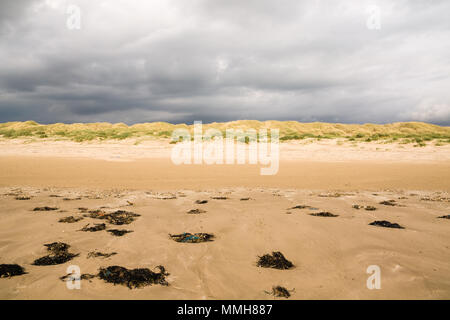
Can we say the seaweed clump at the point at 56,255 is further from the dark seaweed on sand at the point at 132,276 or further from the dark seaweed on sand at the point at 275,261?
the dark seaweed on sand at the point at 275,261

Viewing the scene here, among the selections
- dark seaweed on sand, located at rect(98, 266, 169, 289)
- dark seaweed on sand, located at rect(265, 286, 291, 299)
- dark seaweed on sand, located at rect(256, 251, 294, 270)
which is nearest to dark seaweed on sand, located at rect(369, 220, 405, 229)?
dark seaweed on sand, located at rect(256, 251, 294, 270)

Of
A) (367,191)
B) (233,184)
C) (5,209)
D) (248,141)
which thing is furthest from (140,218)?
(248,141)

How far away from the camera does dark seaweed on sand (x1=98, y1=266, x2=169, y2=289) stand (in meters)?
2.74

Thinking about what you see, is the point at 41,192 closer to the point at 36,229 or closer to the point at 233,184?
the point at 36,229

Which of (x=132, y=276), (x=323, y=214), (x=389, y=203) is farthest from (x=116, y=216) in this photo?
(x=389, y=203)

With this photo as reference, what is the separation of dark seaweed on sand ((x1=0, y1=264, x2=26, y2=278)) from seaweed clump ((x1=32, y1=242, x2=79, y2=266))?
→ 0.59ft

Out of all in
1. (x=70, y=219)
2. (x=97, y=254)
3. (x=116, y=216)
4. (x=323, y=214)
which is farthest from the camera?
(x=323, y=214)

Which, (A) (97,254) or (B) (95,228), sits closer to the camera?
(A) (97,254)

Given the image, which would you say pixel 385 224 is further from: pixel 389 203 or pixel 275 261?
pixel 275 261

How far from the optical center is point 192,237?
13.3 feet

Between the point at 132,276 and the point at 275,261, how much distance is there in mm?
1638

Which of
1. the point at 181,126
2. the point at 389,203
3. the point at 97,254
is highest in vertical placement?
the point at 181,126

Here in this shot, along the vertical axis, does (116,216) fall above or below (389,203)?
above
